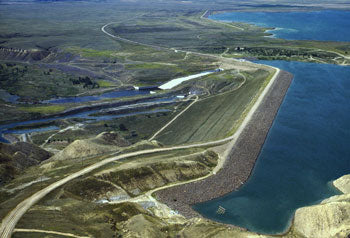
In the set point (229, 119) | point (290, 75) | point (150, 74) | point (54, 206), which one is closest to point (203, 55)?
point (150, 74)

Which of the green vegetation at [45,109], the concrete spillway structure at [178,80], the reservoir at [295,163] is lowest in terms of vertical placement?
the green vegetation at [45,109]

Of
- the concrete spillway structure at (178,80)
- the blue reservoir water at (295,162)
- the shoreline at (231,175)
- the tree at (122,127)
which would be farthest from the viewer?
the concrete spillway structure at (178,80)

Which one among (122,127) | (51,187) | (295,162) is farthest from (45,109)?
(295,162)

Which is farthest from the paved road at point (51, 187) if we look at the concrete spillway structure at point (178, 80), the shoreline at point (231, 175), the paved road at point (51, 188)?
the concrete spillway structure at point (178, 80)

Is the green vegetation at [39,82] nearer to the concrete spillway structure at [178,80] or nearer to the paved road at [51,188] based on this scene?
the concrete spillway structure at [178,80]

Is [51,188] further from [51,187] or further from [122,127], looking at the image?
[122,127]

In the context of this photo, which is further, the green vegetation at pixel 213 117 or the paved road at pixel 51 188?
the green vegetation at pixel 213 117

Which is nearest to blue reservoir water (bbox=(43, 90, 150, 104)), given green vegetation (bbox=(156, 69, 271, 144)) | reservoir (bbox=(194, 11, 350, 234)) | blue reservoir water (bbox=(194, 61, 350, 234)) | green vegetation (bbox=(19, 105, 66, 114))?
green vegetation (bbox=(19, 105, 66, 114))

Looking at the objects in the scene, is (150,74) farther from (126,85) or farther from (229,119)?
(229,119)
